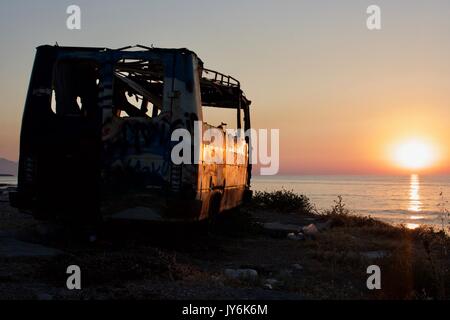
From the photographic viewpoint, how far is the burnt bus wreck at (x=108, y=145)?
8969 millimetres

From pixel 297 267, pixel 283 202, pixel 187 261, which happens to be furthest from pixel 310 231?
pixel 283 202

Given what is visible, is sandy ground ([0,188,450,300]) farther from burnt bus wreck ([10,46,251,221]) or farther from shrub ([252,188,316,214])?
shrub ([252,188,316,214])

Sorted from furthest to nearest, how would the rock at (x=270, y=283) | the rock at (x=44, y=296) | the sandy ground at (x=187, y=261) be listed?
the rock at (x=270, y=283) < the sandy ground at (x=187, y=261) < the rock at (x=44, y=296)

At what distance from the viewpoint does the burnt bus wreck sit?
8969 mm

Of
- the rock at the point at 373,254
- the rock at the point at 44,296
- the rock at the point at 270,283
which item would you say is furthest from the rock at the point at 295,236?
the rock at the point at 44,296

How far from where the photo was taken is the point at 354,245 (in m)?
12.9

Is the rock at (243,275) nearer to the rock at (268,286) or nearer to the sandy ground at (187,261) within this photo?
the sandy ground at (187,261)

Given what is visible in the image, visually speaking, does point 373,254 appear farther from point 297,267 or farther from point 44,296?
point 44,296

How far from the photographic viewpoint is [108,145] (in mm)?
9133

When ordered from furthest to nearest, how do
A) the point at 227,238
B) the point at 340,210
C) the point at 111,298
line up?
the point at 340,210 < the point at 227,238 < the point at 111,298

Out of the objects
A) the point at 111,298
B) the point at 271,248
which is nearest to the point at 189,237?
the point at 271,248

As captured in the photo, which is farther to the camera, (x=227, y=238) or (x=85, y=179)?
(x=227, y=238)
